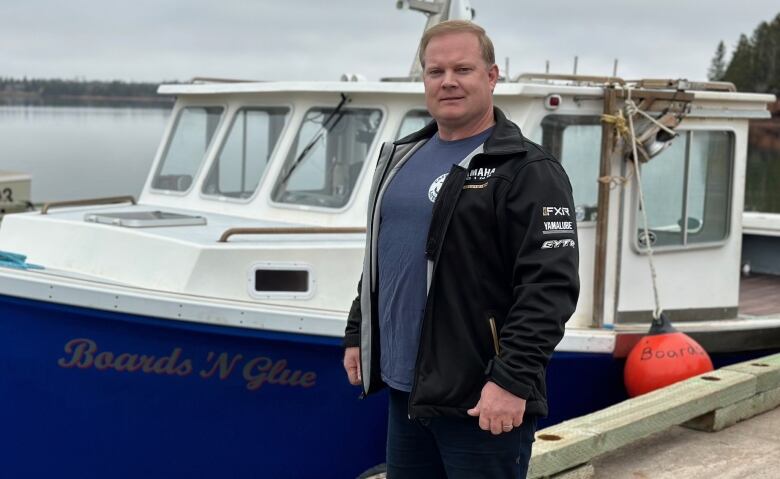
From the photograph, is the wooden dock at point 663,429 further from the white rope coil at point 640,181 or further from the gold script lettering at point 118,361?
the gold script lettering at point 118,361

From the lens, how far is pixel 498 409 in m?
2.46

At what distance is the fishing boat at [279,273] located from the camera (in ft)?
15.6

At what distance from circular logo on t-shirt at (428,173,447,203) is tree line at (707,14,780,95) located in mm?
70137

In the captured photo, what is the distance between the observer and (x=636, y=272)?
5.98 meters

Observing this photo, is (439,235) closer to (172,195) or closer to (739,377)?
(739,377)

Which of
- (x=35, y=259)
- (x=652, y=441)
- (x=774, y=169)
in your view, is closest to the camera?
(x=652, y=441)

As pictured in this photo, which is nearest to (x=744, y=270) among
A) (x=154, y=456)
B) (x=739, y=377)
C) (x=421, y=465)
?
(x=739, y=377)

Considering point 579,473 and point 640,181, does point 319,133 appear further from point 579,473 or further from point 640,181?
point 579,473

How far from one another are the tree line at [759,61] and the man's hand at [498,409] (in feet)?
231

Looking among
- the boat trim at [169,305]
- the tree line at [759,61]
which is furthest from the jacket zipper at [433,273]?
the tree line at [759,61]

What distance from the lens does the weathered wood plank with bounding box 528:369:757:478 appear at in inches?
164

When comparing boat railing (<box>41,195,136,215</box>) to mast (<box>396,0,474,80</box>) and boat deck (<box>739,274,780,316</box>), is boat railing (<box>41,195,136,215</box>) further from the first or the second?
boat deck (<box>739,274,780,316</box>)

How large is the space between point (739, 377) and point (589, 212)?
1.21m

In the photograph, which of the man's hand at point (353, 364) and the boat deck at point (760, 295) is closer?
the man's hand at point (353, 364)
